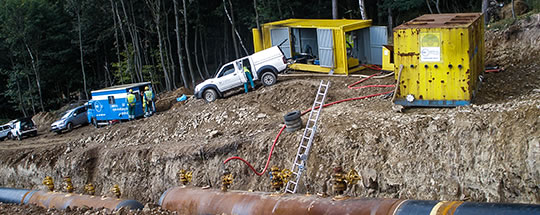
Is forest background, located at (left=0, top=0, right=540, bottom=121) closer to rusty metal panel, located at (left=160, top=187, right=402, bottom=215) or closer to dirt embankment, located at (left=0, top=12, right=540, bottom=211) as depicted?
dirt embankment, located at (left=0, top=12, right=540, bottom=211)

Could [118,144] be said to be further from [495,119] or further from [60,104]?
[60,104]

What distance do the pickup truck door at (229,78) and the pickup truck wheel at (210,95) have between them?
0.40 metres

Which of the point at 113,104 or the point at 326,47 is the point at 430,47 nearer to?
the point at 326,47

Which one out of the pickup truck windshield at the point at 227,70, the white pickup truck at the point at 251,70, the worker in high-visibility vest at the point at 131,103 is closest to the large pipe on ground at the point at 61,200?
the white pickup truck at the point at 251,70

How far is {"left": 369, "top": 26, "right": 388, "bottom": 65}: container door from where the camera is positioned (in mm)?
23500

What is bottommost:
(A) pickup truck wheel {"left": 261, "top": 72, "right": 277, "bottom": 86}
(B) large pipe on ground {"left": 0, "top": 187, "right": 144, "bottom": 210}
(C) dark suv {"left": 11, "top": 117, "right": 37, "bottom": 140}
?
(C) dark suv {"left": 11, "top": 117, "right": 37, "bottom": 140}

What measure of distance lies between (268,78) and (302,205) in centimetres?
1514

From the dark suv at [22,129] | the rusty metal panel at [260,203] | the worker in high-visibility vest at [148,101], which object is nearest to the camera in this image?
the rusty metal panel at [260,203]

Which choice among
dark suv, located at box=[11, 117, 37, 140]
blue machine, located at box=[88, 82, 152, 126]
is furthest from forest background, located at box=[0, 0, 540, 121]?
dark suv, located at box=[11, 117, 37, 140]

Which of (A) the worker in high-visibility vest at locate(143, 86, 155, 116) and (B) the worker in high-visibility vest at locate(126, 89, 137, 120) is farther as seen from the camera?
(A) the worker in high-visibility vest at locate(143, 86, 155, 116)

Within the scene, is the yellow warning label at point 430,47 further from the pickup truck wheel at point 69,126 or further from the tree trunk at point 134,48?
the tree trunk at point 134,48

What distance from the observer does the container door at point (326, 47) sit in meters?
23.1

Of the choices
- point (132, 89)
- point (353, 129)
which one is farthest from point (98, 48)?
point (353, 129)

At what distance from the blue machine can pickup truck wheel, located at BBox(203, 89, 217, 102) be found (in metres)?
4.72
